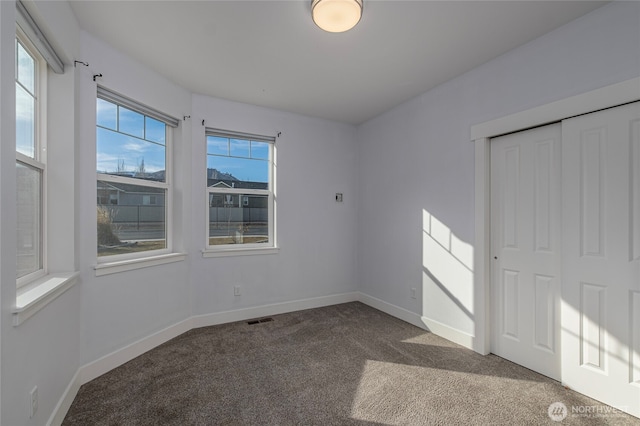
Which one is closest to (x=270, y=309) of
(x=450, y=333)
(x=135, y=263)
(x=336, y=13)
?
(x=135, y=263)

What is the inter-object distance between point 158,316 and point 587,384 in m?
3.67

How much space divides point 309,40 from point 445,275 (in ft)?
8.69

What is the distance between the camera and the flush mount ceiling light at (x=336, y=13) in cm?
190

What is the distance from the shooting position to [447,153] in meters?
3.22

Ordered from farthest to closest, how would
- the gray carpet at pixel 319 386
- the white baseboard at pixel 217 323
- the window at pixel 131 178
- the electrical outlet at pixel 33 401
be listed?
the window at pixel 131 178
the white baseboard at pixel 217 323
the gray carpet at pixel 319 386
the electrical outlet at pixel 33 401

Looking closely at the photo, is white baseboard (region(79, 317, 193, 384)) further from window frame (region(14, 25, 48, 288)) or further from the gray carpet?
window frame (region(14, 25, 48, 288))

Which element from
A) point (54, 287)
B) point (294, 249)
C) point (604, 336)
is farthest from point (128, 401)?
point (604, 336)

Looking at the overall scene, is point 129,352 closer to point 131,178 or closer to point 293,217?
point 131,178

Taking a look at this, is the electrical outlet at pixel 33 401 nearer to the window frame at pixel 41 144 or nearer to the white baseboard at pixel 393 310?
the window frame at pixel 41 144

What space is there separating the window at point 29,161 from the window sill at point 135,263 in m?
0.42

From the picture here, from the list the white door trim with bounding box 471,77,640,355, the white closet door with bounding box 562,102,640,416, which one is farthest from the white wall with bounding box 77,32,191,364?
the white closet door with bounding box 562,102,640,416

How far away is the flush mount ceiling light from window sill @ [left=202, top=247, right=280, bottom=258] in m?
2.67

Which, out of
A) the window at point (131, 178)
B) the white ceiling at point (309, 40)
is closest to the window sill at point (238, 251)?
the window at point (131, 178)

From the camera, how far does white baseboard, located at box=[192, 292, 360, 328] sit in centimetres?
356
